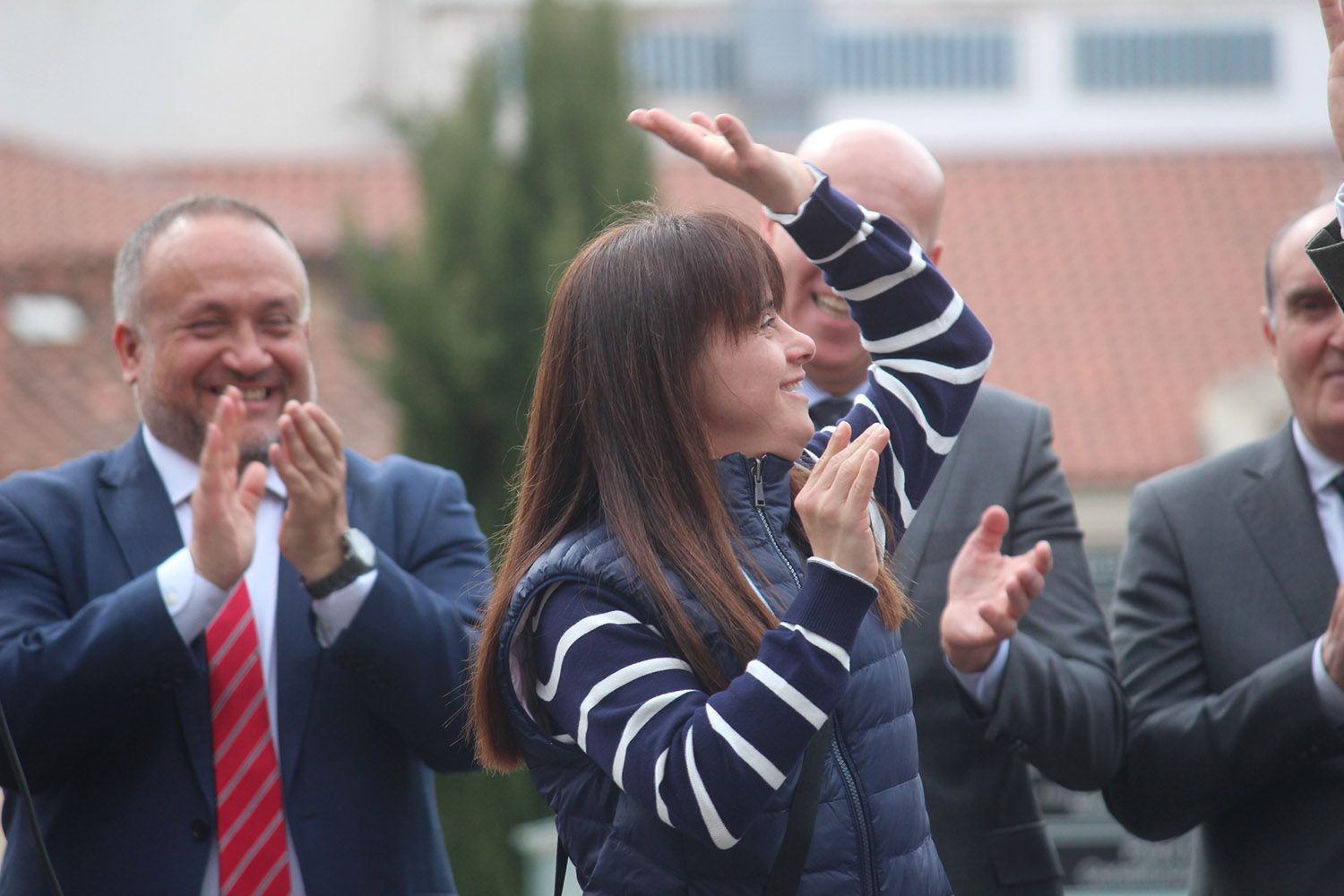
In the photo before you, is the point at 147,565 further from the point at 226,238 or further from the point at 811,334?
the point at 811,334

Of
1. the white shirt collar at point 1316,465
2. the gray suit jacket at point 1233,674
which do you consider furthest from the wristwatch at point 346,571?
the white shirt collar at point 1316,465

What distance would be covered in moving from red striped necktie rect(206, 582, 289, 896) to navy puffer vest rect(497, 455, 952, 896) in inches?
32.5

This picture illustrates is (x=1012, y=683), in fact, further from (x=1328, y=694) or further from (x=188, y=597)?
(x=188, y=597)

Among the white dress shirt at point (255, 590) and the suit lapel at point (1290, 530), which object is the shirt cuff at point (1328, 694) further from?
the white dress shirt at point (255, 590)

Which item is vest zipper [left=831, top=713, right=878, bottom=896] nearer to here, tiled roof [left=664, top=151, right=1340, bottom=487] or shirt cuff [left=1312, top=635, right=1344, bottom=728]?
shirt cuff [left=1312, top=635, right=1344, bottom=728]

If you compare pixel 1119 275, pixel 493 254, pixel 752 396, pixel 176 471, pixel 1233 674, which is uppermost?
pixel 752 396

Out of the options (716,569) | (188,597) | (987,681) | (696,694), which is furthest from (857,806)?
(188,597)

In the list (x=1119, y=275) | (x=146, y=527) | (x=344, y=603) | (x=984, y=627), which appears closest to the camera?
(x=984, y=627)

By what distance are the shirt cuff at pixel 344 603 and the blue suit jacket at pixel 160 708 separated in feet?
0.07

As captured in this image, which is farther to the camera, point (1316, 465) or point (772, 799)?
point (1316, 465)

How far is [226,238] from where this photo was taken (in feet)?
11.5

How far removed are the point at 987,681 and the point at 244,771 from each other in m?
1.43

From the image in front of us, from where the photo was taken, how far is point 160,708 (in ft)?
10.6

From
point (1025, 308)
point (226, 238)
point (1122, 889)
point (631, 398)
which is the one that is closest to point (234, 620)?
point (226, 238)
